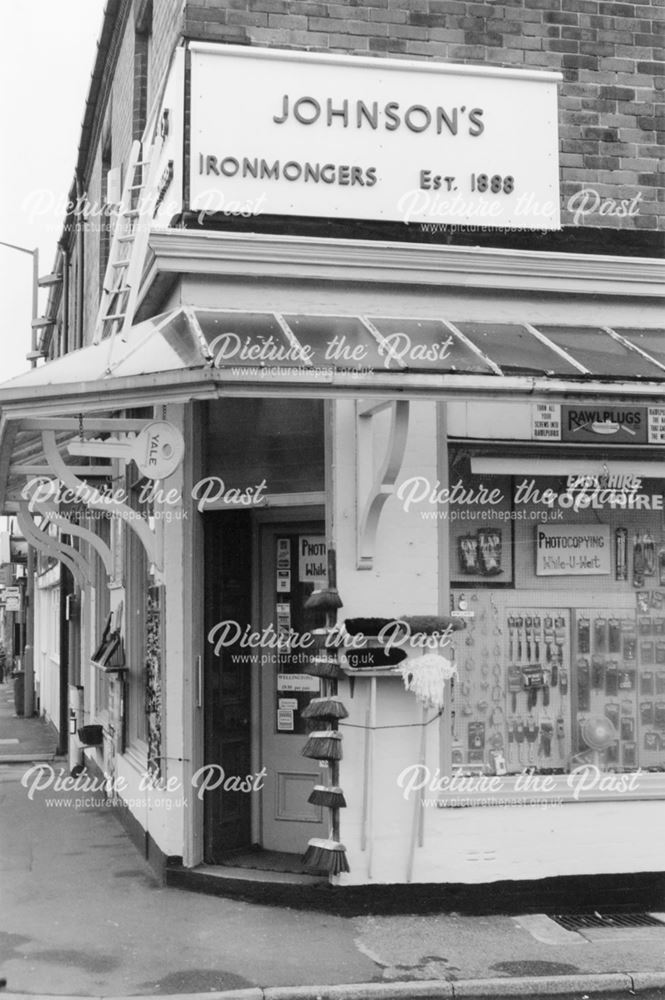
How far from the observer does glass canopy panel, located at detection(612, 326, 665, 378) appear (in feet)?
25.9

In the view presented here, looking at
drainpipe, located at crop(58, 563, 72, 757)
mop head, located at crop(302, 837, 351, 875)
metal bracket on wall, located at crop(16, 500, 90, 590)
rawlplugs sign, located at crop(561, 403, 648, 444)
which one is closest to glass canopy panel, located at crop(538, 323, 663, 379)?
rawlplugs sign, located at crop(561, 403, 648, 444)

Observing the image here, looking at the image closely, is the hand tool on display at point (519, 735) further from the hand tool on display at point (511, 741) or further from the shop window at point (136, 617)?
the shop window at point (136, 617)

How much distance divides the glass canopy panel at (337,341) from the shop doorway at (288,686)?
1.83 meters

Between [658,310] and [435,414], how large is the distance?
1888mm

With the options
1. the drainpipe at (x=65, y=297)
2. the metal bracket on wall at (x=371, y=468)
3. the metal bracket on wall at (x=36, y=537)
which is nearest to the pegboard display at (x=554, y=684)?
the metal bracket on wall at (x=371, y=468)

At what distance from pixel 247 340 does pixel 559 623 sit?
9.89 ft

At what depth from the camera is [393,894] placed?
771cm

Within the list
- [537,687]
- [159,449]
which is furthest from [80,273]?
[537,687]

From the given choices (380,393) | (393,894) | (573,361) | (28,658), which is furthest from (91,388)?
(28,658)

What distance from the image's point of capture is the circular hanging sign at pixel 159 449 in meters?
7.62

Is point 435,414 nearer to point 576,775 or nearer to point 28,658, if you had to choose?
point 576,775

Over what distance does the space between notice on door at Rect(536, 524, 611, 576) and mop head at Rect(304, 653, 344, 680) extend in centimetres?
Result: 163

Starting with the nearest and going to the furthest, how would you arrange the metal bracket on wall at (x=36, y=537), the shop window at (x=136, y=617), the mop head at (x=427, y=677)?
the mop head at (x=427, y=677), the shop window at (x=136, y=617), the metal bracket on wall at (x=36, y=537)

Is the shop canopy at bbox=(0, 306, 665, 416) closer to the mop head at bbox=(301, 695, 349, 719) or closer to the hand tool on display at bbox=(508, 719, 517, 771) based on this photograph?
the mop head at bbox=(301, 695, 349, 719)
